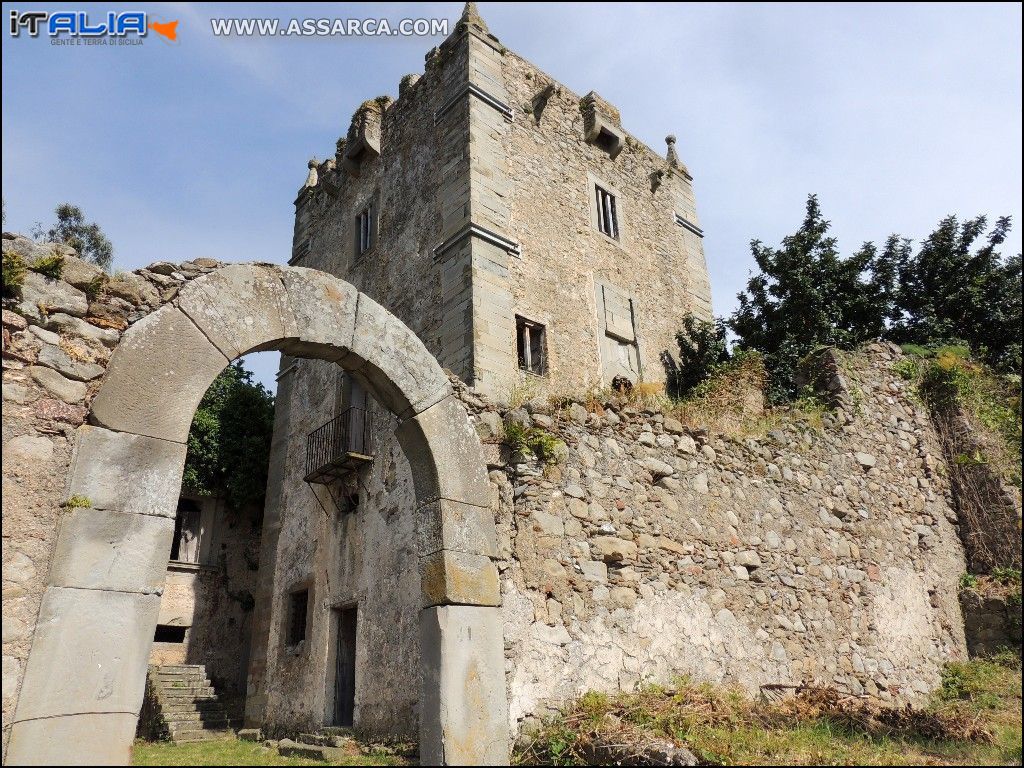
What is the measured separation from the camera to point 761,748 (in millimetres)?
5297

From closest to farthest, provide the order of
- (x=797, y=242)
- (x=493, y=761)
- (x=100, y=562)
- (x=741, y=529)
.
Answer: (x=100, y=562) < (x=493, y=761) < (x=741, y=529) < (x=797, y=242)

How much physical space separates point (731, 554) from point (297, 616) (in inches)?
281

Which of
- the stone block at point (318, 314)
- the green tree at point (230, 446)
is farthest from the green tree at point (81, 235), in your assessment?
the stone block at point (318, 314)

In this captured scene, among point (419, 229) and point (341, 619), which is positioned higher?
point (419, 229)

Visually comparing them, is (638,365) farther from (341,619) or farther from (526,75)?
(341,619)

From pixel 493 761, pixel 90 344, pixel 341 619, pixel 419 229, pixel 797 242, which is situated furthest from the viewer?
pixel 797 242

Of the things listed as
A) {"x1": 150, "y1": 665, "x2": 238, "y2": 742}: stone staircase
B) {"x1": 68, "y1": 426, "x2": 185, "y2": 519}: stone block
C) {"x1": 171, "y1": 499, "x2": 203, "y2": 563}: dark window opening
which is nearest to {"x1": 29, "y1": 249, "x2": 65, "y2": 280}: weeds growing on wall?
{"x1": 68, "y1": 426, "x2": 185, "y2": 519}: stone block

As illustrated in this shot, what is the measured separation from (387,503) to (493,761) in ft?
15.2

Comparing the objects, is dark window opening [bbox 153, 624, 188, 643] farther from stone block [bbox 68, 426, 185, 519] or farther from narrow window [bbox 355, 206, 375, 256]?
stone block [bbox 68, 426, 185, 519]

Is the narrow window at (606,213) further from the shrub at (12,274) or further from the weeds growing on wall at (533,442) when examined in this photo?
the shrub at (12,274)

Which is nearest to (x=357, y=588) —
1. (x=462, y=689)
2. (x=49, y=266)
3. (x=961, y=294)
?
(x=462, y=689)

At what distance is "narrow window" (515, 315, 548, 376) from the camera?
467 inches

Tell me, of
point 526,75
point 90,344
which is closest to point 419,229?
point 526,75

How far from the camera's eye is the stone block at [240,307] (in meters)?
4.55
